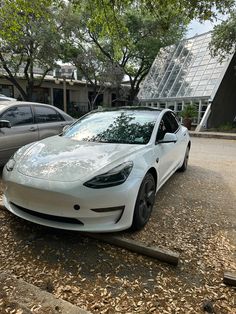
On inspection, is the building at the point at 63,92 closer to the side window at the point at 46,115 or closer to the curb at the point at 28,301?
the side window at the point at 46,115

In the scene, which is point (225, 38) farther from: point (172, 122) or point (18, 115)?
point (18, 115)

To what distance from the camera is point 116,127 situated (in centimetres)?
405

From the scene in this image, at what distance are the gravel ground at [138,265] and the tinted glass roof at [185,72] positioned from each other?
539 inches

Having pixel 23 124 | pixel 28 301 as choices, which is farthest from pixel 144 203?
pixel 23 124

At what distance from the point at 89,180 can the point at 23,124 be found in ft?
10.7

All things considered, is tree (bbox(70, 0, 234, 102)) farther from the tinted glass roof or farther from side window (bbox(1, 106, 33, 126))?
side window (bbox(1, 106, 33, 126))

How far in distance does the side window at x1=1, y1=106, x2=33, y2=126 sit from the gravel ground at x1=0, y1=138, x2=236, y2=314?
7.67 feet

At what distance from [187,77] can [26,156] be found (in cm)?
1678

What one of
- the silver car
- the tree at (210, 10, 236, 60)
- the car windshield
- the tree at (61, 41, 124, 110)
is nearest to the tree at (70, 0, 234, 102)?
the tree at (61, 41, 124, 110)

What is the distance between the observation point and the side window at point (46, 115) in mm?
5742

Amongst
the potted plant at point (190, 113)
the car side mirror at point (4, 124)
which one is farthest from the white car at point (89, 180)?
the potted plant at point (190, 113)

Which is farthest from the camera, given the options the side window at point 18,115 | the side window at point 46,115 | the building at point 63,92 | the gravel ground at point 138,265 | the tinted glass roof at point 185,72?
the building at point 63,92

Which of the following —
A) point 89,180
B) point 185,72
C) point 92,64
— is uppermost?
point 92,64

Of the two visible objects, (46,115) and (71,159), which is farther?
(46,115)
